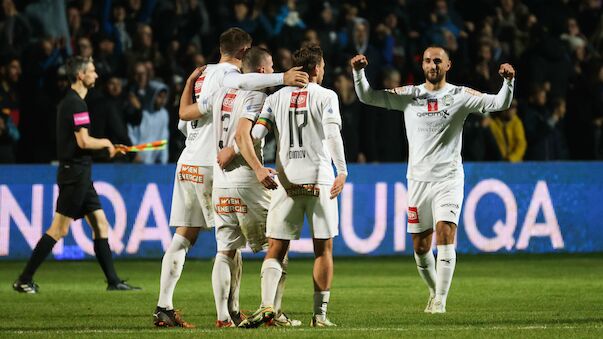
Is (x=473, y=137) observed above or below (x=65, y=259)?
above

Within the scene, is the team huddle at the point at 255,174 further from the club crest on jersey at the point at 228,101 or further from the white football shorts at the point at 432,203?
the white football shorts at the point at 432,203

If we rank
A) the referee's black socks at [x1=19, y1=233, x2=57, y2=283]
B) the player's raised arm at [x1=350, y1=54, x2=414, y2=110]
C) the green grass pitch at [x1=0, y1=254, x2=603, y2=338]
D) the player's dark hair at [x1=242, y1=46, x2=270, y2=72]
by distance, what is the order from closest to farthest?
the green grass pitch at [x1=0, y1=254, x2=603, y2=338] < the player's dark hair at [x1=242, y1=46, x2=270, y2=72] < the player's raised arm at [x1=350, y1=54, x2=414, y2=110] < the referee's black socks at [x1=19, y1=233, x2=57, y2=283]

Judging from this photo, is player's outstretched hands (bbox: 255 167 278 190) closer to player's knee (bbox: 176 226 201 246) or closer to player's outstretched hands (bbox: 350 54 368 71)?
player's knee (bbox: 176 226 201 246)

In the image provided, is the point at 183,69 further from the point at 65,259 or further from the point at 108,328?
the point at 108,328

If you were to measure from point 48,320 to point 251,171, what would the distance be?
7.38 feet

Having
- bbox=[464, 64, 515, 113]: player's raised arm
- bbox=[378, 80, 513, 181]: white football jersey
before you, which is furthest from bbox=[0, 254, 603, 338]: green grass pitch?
bbox=[464, 64, 515, 113]: player's raised arm

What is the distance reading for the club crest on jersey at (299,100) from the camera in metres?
10.2

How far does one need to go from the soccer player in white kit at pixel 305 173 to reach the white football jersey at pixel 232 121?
155mm

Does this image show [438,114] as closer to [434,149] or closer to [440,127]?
[440,127]

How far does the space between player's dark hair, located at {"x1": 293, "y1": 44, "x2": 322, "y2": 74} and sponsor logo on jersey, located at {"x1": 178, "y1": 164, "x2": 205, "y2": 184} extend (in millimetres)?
1222

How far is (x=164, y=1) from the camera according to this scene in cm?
2206

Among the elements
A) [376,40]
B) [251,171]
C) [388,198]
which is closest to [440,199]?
[251,171]

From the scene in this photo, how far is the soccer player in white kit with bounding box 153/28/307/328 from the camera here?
1056 cm

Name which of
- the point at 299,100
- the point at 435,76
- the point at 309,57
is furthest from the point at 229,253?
the point at 435,76
